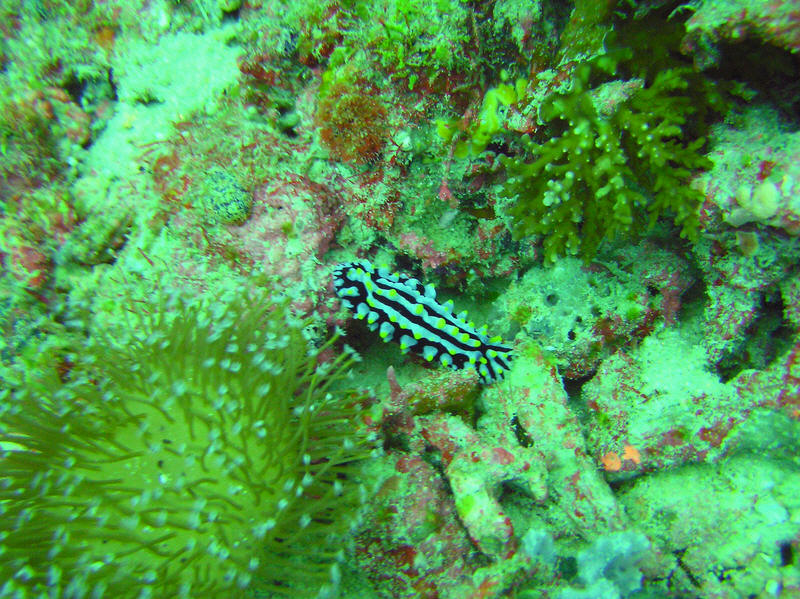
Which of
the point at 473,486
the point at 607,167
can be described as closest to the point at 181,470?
the point at 473,486

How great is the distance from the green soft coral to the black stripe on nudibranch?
3.10 ft

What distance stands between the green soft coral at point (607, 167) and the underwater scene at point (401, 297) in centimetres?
2

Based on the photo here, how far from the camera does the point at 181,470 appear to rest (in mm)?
2576

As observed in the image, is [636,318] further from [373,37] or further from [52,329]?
[52,329]

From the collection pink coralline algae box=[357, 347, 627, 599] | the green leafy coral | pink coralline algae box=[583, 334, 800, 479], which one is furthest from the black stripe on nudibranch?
pink coralline algae box=[583, 334, 800, 479]

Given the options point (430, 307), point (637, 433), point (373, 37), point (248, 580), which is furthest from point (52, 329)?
point (637, 433)

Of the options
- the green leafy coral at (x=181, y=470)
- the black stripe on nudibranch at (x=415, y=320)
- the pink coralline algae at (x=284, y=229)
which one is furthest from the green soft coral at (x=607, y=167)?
the green leafy coral at (x=181, y=470)

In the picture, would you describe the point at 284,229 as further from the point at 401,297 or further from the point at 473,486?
the point at 473,486

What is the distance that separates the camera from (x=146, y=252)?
376 centimetres

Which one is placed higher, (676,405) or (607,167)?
(607,167)

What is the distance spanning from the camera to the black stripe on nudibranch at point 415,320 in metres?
3.43

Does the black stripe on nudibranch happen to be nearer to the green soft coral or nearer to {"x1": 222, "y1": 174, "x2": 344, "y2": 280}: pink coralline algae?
{"x1": 222, "y1": 174, "x2": 344, "y2": 280}: pink coralline algae

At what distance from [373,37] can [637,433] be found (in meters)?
3.72

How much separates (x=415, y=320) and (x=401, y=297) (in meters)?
0.22
